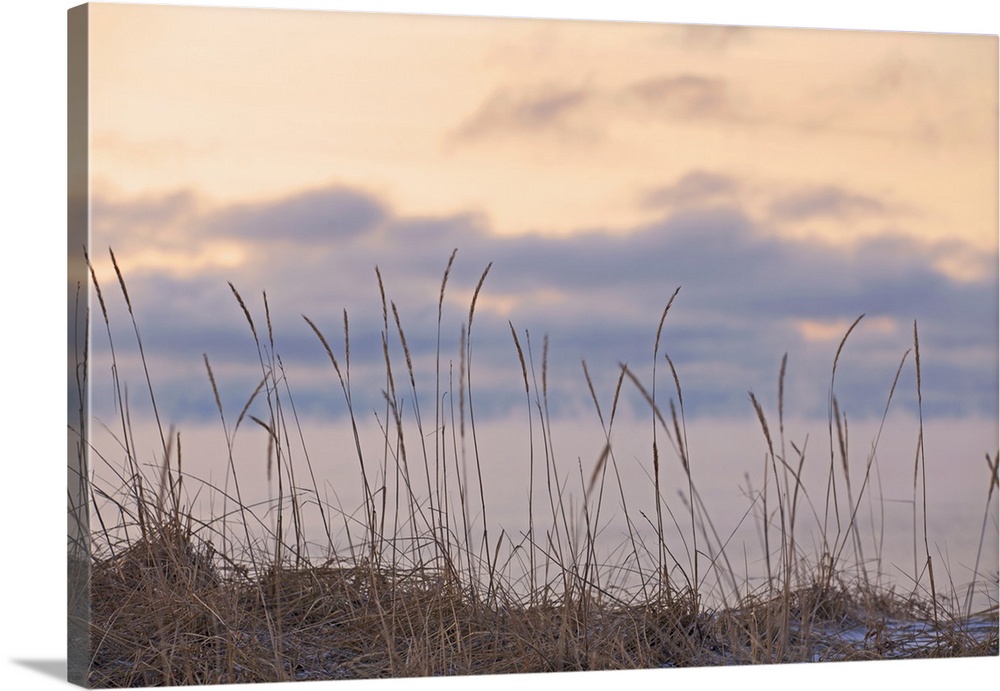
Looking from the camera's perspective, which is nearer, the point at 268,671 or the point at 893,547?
the point at 268,671

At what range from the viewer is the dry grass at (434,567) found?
4.32 metres

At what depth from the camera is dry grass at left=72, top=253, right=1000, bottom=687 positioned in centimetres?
432

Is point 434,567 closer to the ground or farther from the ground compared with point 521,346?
closer to the ground

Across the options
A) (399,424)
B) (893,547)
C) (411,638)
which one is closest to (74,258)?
(399,424)

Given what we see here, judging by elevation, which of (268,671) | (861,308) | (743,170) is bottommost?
(268,671)

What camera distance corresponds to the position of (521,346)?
455 centimetres

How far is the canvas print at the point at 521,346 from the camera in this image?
4.30 metres

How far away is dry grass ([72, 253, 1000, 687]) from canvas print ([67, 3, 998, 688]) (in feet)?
0.03

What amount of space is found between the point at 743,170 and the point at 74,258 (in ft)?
6.68

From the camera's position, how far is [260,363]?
14.5 feet

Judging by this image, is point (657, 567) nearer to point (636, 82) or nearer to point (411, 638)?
point (411, 638)

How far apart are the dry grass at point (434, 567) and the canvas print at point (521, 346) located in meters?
0.01

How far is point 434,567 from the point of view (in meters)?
4.48

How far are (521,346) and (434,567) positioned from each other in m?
0.70
